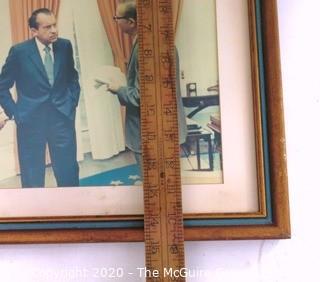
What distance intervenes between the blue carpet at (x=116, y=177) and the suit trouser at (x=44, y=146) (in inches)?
0.9

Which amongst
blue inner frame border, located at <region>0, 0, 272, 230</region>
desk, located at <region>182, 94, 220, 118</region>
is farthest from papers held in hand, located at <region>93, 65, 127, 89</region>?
blue inner frame border, located at <region>0, 0, 272, 230</region>

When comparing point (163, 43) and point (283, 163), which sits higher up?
point (163, 43)

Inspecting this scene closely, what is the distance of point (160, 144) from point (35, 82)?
0.73 ft

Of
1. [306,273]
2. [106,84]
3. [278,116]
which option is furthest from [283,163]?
[106,84]

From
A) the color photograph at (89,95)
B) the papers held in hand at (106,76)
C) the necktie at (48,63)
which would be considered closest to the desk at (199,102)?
the color photograph at (89,95)

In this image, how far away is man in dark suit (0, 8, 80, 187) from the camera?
0.59m

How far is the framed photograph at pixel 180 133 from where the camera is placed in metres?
0.56

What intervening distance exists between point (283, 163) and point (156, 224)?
198mm

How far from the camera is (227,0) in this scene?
0.58 metres

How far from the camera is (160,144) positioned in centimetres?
53

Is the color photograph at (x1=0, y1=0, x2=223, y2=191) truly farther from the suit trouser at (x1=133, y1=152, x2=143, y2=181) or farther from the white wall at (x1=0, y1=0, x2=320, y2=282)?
the white wall at (x1=0, y1=0, x2=320, y2=282)

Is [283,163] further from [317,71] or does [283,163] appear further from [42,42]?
[42,42]

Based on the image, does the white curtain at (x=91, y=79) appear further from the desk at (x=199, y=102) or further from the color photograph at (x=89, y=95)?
the desk at (x=199, y=102)

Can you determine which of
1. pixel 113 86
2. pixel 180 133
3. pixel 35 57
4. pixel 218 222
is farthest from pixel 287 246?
pixel 35 57
